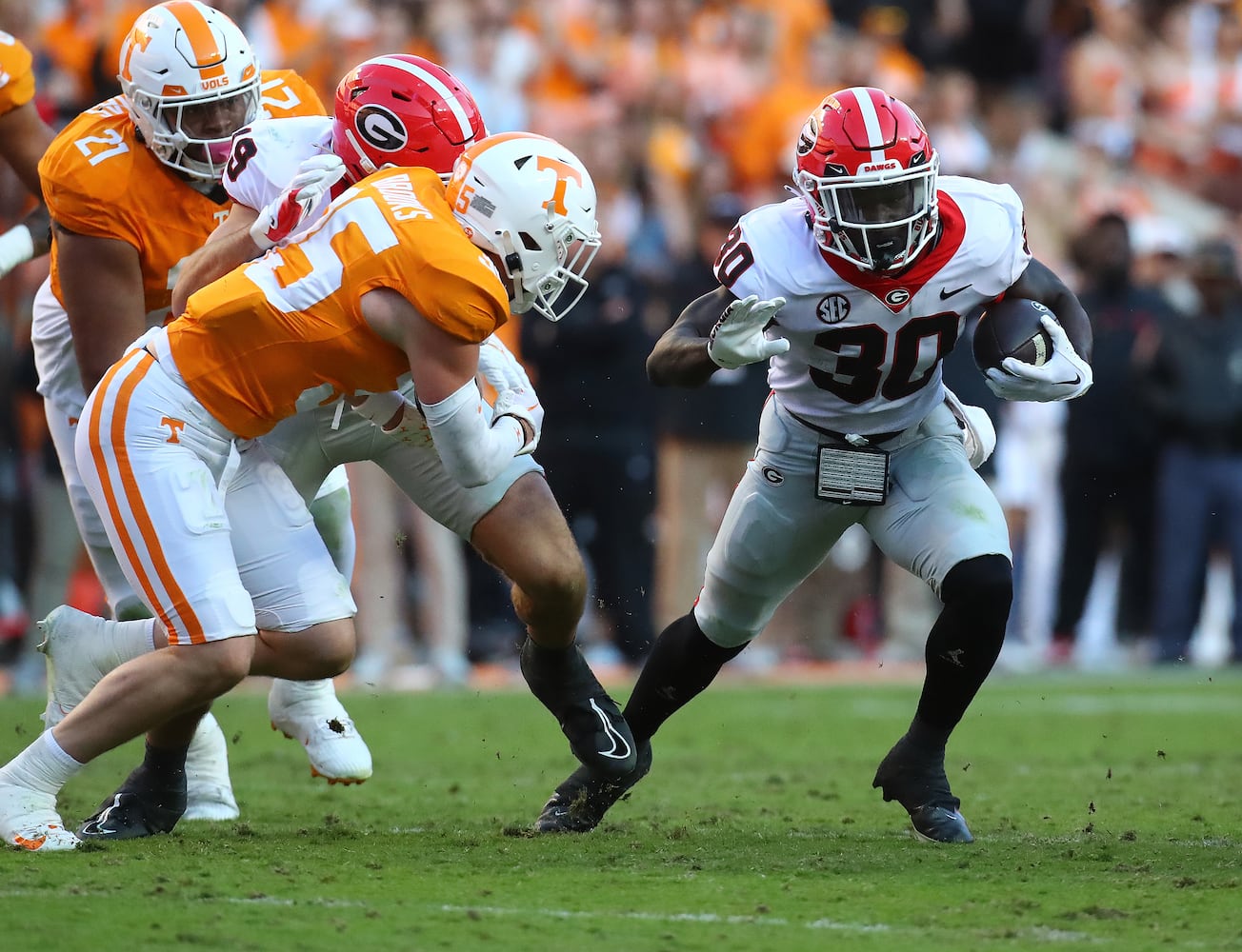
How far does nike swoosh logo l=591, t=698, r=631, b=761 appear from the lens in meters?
5.03

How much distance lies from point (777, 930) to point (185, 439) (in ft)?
6.04

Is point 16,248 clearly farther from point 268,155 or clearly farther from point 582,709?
point 582,709

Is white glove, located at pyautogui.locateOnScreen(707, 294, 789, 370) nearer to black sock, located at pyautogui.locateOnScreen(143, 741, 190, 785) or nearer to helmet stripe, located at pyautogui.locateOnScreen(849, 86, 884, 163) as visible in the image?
helmet stripe, located at pyautogui.locateOnScreen(849, 86, 884, 163)

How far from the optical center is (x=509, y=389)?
4.73 meters

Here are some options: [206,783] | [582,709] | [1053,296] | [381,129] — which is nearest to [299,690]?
[206,783]

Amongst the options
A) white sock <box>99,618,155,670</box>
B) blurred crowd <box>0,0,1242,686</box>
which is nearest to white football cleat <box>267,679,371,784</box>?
white sock <box>99,618,155,670</box>

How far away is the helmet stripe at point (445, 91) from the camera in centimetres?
491

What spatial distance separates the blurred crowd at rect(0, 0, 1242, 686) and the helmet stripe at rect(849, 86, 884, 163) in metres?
4.47

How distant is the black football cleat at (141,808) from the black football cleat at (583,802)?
967mm

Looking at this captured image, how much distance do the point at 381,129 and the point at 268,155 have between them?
301 millimetres

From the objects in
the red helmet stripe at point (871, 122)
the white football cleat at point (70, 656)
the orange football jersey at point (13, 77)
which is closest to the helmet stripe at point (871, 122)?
the red helmet stripe at point (871, 122)

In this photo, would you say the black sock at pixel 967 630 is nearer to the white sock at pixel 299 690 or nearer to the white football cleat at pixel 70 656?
the white sock at pixel 299 690

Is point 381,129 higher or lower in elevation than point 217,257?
higher

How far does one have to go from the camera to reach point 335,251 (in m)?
4.39
